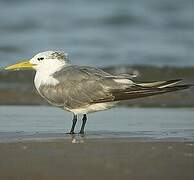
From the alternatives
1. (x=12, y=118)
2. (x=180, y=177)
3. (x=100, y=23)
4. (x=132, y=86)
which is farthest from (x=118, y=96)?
(x=100, y=23)

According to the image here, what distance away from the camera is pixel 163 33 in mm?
17688

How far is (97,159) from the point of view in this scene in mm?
5828

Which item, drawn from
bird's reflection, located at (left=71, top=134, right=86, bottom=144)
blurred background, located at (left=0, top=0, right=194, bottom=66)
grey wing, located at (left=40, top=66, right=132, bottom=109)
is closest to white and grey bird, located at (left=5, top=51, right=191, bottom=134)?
grey wing, located at (left=40, top=66, right=132, bottom=109)

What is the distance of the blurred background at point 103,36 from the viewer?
13336 mm

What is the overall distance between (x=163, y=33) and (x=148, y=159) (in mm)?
12092

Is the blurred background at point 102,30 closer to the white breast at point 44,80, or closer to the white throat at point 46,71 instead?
the white throat at point 46,71

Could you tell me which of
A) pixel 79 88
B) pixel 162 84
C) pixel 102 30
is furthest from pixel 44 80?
pixel 102 30

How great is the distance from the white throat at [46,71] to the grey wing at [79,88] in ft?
0.48

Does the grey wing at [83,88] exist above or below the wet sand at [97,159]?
above

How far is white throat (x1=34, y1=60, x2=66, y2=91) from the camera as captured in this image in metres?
8.02

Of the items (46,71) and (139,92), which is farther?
(46,71)

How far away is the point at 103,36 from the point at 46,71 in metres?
9.26

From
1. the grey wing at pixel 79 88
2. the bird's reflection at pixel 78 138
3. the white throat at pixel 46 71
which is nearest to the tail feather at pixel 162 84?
the grey wing at pixel 79 88

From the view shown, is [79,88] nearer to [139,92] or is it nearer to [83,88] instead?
[83,88]
